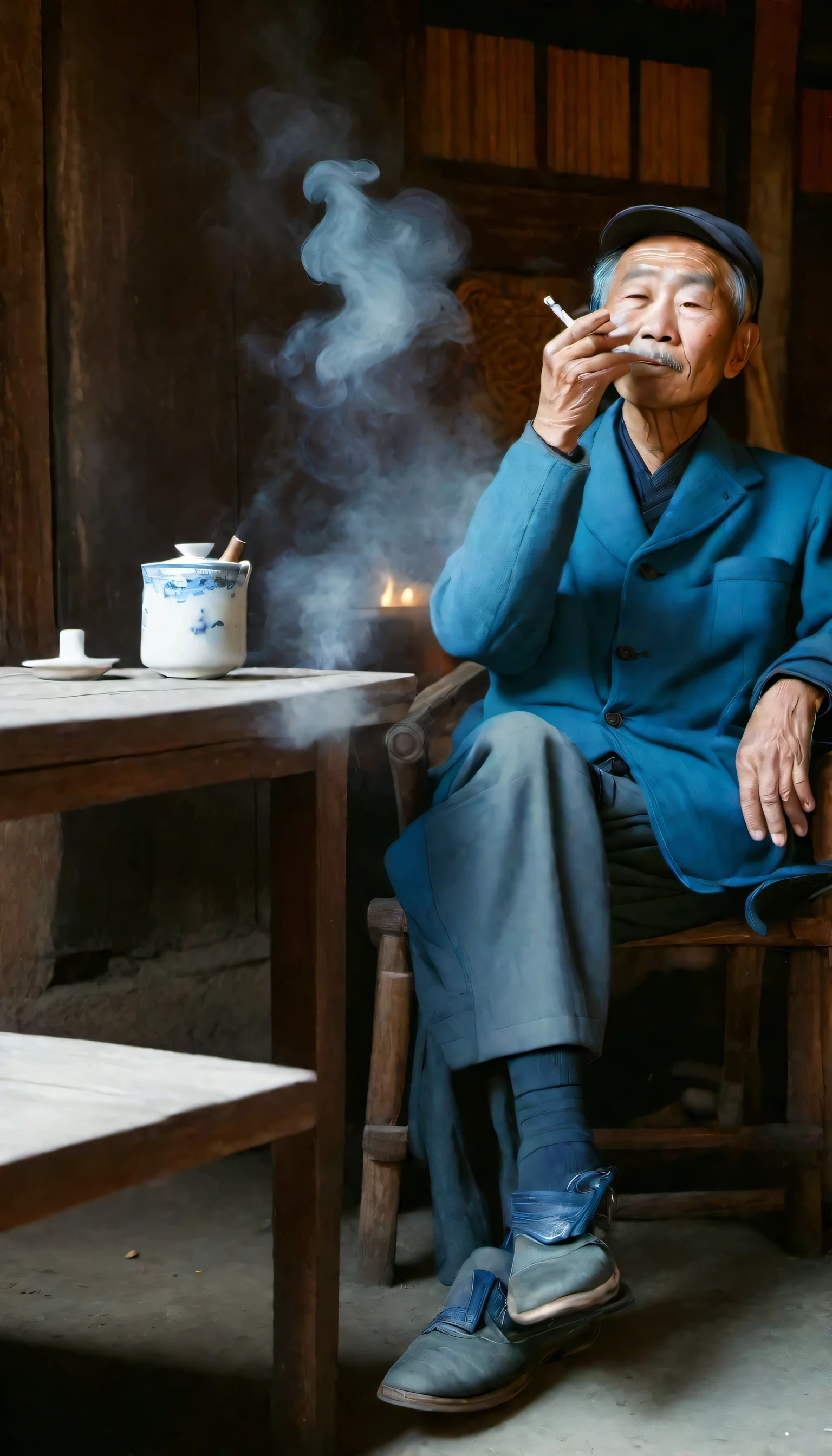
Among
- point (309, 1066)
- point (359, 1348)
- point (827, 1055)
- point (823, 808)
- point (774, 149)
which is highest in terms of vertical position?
point (774, 149)

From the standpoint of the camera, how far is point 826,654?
2438mm

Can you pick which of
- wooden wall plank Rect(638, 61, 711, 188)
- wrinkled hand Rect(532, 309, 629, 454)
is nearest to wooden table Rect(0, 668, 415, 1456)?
wrinkled hand Rect(532, 309, 629, 454)

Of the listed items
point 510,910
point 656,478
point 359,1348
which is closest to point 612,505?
point 656,478

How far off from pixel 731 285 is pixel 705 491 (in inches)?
15.1

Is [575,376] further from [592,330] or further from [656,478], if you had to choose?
[656,478]

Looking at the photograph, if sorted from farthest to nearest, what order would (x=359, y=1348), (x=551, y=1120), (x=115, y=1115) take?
(x=359, y=1348)
(x=551, y=1120)
(x=115, y=1115)

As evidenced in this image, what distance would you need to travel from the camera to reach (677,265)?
8.19ft

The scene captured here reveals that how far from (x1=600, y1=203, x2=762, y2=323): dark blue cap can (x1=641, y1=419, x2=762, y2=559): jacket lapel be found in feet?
0.95

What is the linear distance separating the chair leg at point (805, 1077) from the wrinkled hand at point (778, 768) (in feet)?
1.04

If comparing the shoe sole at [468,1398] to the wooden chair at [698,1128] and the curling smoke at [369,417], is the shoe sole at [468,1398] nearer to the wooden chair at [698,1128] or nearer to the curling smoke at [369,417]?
the wooden chair at [698,1128]

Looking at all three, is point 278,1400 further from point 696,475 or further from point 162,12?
point 162,12

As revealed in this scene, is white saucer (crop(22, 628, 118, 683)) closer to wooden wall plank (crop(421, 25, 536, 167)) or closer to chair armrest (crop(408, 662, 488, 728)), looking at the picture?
chair armrest (crop(408, 662, 488, 728))

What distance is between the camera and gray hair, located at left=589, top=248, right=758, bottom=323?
8.32 feet

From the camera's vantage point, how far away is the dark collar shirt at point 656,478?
8.54 ft
